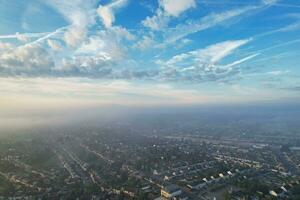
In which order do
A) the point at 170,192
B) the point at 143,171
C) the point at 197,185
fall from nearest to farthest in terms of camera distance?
the point at 170,192 → the point at 197,185 → the point at 143,171

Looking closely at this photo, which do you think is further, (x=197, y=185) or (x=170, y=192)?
(x=197, y=185)

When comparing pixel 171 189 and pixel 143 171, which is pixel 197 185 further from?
pixel 143 171

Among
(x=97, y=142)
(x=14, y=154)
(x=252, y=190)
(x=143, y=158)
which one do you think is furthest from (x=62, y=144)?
(x=252, y=190)

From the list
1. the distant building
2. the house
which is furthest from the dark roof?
the house

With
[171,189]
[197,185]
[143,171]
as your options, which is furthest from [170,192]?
[143,171]

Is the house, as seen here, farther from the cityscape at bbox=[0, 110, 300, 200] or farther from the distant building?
the distant building

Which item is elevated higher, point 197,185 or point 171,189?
point 171,189

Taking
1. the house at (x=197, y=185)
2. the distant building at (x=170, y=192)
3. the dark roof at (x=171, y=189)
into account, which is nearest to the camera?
the distant building at (x=170, y=192)

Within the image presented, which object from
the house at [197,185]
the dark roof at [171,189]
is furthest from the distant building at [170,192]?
the house at [197,185]

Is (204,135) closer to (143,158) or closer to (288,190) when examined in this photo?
(143,158)

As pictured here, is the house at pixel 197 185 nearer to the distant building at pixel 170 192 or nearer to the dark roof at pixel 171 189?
the dark roof at pixel 171 189

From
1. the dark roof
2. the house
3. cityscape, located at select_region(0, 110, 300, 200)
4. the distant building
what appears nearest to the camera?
the distant building
